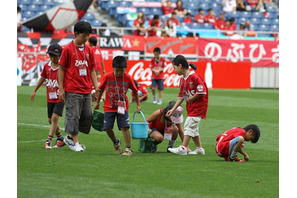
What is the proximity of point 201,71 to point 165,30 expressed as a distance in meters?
3.11

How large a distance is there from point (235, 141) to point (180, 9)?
26.0 metres

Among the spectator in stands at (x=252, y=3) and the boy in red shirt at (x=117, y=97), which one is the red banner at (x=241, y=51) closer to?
the spectator in stands at (x=252, y=3)

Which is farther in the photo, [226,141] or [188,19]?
[188,19]

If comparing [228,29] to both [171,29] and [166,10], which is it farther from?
[171,29]

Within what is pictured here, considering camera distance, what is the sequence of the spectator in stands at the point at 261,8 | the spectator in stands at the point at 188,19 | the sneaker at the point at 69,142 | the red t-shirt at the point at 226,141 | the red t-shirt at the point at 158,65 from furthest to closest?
the spectator in stands at the point at 261,8, the spectator in stands at the point at 188,19, the red t-shirt at the point at 158,65, the sneaker at the point at 69,142, the red t-shirt at the point at 226,141

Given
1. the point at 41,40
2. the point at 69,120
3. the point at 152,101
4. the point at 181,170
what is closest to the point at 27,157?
the point at 69,120

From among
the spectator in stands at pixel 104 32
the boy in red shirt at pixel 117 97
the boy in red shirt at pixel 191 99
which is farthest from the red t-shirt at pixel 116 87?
the spectator in stands at pixel 104 32

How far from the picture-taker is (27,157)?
864cm

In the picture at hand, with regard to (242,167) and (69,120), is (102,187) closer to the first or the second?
(242,167)

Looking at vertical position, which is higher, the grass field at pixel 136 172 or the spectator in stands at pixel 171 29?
the spectator in stands at pixel 171 29

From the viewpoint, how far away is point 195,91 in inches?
377

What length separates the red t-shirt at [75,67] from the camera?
9391 millimetres

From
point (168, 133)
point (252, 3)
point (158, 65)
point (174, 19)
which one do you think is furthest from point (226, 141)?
point (252, 3)

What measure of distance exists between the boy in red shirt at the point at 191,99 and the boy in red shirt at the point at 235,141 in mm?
652
